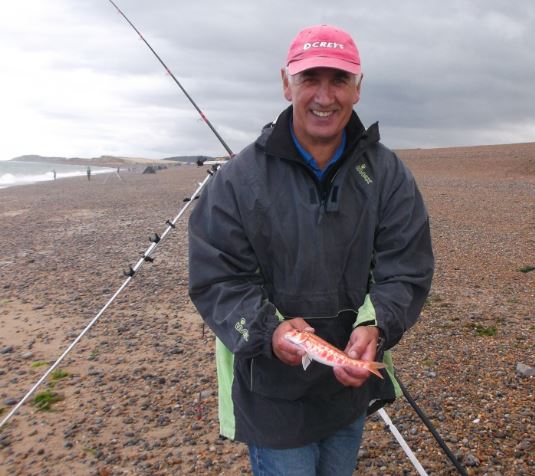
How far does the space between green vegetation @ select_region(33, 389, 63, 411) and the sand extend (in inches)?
3.0

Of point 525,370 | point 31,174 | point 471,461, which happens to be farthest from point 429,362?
point 31,174

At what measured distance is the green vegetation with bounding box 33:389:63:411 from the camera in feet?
20.3

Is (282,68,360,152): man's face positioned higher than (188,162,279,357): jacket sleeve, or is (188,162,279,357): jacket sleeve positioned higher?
(282,68,360,152): man's face

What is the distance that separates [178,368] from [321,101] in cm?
520

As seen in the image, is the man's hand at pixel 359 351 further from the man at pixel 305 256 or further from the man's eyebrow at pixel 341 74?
the man's eyebrow at pixel 341 74

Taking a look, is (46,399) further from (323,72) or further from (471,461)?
(323,72)

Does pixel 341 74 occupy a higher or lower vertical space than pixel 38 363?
higher

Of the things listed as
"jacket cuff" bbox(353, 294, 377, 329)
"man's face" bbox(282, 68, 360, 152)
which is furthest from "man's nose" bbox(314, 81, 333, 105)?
"jacket cuff" bbox(353, 294, 377, 329)

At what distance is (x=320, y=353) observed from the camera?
246 cm

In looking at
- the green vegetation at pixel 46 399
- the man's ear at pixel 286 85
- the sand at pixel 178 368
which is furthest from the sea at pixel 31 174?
the man's ear at pixel 286 85

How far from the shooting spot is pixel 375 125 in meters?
2.91

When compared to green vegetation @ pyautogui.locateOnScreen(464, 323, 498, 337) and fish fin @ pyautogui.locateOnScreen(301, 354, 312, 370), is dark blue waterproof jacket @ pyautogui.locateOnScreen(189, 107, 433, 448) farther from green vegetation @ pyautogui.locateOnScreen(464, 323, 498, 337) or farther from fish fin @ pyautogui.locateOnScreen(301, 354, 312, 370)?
green vegetation @ pyautogui.locateOnScreen(464, 323, 498, 337)

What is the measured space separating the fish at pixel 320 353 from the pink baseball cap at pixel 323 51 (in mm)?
1327

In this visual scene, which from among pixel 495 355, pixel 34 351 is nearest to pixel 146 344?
pixel 34 351
